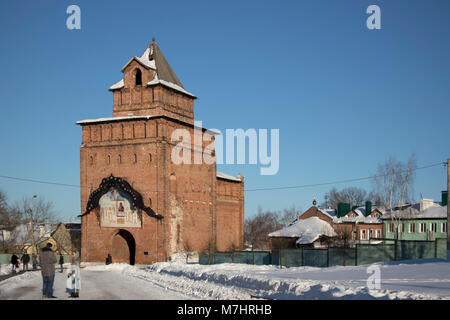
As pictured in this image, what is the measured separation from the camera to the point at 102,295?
1806 centimetres

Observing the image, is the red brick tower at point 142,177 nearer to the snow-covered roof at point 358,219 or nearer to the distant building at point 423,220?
the distant building at point 423,220

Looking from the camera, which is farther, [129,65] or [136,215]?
[129,65]

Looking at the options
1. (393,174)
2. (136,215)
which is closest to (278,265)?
(136,215)

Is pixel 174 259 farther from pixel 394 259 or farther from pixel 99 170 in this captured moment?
pixel 394 259

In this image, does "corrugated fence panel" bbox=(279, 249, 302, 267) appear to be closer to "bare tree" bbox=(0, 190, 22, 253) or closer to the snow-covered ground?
the snow-covered ground

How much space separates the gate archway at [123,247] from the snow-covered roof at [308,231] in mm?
13412

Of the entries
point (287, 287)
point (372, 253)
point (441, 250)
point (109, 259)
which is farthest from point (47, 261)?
point (109, 259)

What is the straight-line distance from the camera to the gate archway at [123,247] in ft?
134

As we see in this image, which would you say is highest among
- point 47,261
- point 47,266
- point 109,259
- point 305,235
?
point 47,261

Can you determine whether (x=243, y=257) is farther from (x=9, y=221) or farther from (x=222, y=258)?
(x=9, y=221)

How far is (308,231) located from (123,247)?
15.7 metres

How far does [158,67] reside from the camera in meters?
42.8

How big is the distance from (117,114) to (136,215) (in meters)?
8.80

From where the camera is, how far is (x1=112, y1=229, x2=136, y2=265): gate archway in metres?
40.8
